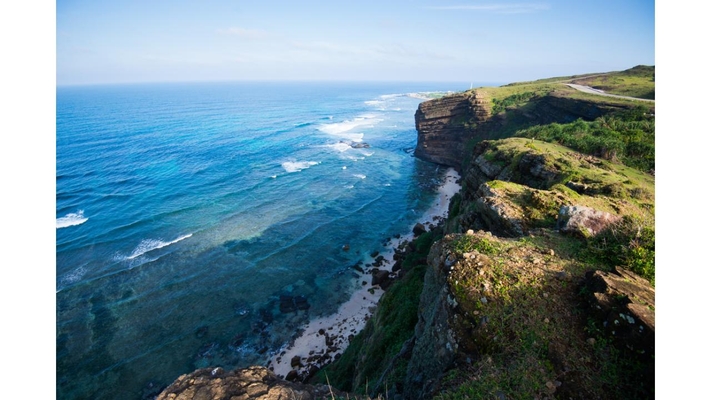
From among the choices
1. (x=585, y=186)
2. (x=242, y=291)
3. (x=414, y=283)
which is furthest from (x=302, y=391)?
(x=242, y=291)

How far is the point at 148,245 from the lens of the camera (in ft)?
130

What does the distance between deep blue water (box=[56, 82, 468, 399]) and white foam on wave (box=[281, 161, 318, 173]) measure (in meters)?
0.44

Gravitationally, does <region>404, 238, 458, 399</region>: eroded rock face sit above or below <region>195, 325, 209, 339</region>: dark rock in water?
above

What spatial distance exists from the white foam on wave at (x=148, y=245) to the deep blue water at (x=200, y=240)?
0.78ft

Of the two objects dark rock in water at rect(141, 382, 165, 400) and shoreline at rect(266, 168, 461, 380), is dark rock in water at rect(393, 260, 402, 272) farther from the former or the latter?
dark rock in water at rect(141, 382, 165, 400)

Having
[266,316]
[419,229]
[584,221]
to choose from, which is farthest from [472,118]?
[584,221]

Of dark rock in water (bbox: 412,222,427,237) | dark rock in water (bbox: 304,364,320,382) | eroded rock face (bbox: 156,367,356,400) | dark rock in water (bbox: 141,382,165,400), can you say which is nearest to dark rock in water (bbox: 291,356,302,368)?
dark rock in water (bbox: 304,364,320,382)

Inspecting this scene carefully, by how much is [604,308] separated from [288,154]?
73.5 m

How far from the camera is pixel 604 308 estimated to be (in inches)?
329

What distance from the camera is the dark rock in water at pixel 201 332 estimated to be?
91.8ft

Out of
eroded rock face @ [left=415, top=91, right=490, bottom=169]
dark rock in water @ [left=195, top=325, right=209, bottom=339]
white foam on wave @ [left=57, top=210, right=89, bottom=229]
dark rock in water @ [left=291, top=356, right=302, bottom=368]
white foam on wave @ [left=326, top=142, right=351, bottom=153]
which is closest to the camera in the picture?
dark rock in water @ [left=291, top=356, right=302, bottom=368]

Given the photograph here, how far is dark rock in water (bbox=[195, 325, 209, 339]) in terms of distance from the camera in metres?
28.0

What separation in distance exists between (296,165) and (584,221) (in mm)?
60975

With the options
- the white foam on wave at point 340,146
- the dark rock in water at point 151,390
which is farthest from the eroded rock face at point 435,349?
the white foam on wave at point 340,146
